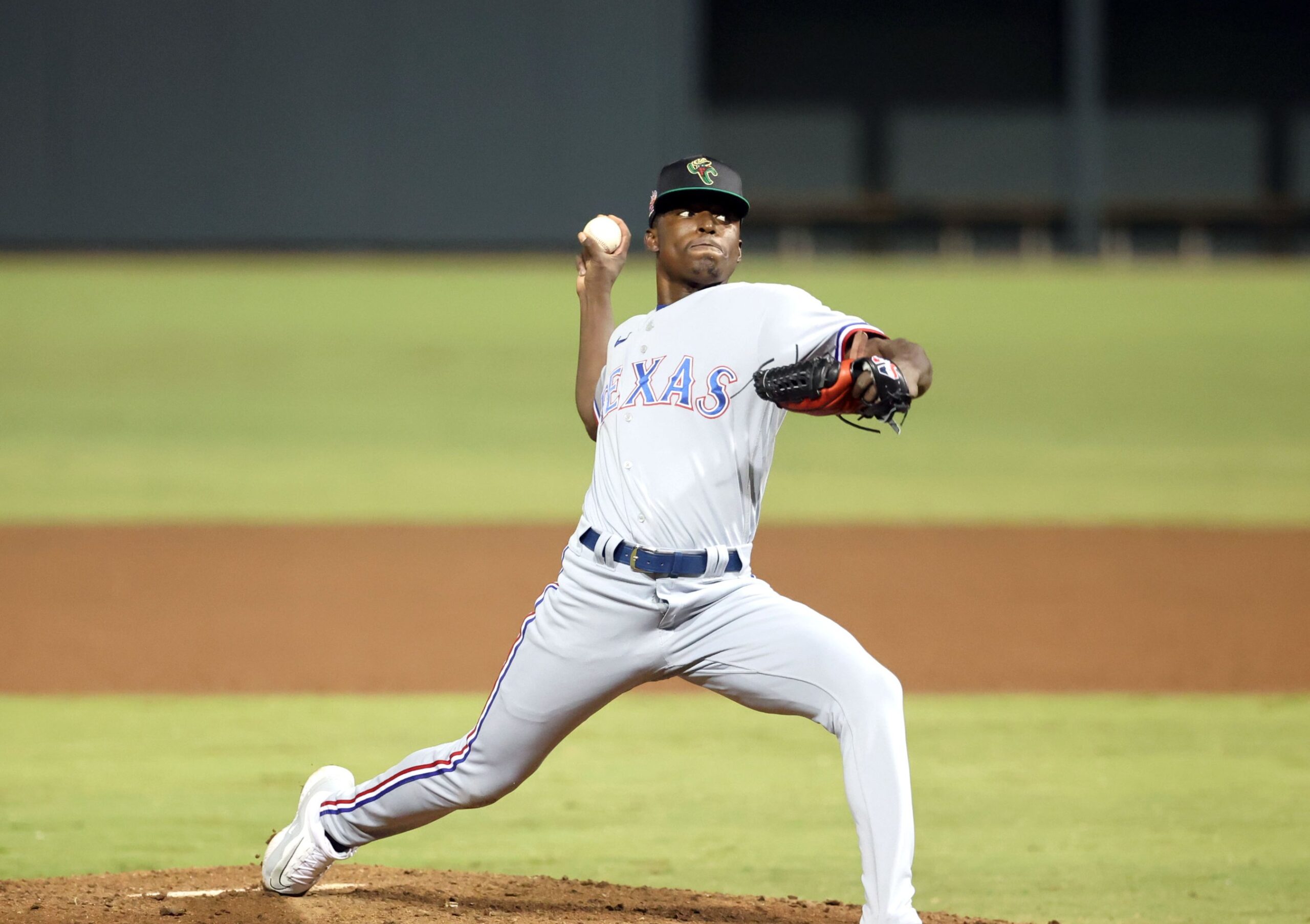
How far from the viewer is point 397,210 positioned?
2227 cm

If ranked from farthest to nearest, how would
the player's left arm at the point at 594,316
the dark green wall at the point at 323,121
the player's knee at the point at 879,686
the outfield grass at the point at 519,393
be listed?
the dark green wall at the point at 323,121, the outfield grass at the point at 519,393, the player's left arm at the point at 594,316, the player's knee at the point at 879,686

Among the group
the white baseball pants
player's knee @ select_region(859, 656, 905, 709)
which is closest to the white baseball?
the white baseball pants

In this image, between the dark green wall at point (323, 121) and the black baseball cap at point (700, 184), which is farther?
the dark green wall at point (323, 121)

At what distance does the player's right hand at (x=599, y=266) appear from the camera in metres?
3.63

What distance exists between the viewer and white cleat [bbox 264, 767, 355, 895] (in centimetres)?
354

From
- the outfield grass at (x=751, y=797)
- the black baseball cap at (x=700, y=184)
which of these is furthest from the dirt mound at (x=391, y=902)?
the black baseball cap at (x=700, y=184)

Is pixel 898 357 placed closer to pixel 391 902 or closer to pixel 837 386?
pixel 837 386

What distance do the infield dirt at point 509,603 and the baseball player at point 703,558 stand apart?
3913mm

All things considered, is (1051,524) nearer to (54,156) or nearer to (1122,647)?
(1122,647)

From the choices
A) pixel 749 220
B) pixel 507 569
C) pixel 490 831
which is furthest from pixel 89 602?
pixel 749 220

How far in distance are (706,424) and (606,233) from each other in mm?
684

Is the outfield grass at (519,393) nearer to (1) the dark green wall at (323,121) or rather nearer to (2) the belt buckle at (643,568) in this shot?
(1) the dark green wall at (323,121)

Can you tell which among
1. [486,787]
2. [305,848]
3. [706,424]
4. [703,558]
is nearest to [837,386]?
[706,424]

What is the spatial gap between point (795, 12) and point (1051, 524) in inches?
566
